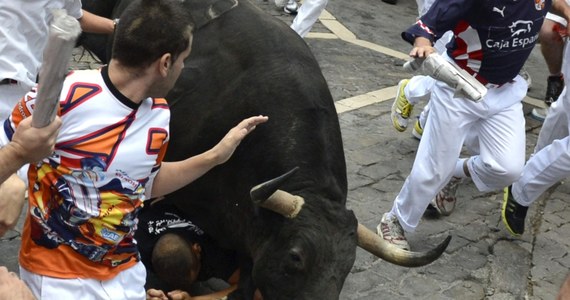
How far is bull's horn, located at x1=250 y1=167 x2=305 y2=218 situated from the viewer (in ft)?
14.1

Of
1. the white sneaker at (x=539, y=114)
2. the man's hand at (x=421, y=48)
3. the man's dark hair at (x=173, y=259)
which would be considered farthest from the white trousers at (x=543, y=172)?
the man's dark hair at (x=173, y=259)

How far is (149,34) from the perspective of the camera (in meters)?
3.48

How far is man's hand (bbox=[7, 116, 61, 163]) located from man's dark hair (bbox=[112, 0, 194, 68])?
85cm

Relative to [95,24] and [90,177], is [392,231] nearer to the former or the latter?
[95,24]

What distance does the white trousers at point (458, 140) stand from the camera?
20.5 ft

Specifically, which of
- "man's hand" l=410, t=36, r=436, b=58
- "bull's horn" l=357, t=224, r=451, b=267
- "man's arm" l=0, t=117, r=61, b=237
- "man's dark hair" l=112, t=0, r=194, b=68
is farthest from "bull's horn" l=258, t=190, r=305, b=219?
"man's arm" l=0, t=117, r=61, b=237

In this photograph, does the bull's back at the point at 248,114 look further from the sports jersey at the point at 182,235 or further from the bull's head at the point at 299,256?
the bull's head at the point at 299,256

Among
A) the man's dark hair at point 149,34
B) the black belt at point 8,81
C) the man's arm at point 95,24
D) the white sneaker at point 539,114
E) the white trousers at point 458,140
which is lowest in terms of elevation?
the white sneaker at point 539,114

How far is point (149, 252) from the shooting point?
5180 millimetres

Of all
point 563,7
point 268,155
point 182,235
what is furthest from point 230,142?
point 563,7

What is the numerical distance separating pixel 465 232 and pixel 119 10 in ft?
10.3

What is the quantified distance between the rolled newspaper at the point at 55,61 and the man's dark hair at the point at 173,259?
99.8 inches

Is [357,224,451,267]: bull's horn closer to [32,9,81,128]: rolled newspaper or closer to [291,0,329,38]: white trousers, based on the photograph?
[32,9,81,128]: rolled newspaper

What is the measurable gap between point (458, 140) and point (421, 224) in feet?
3.26
